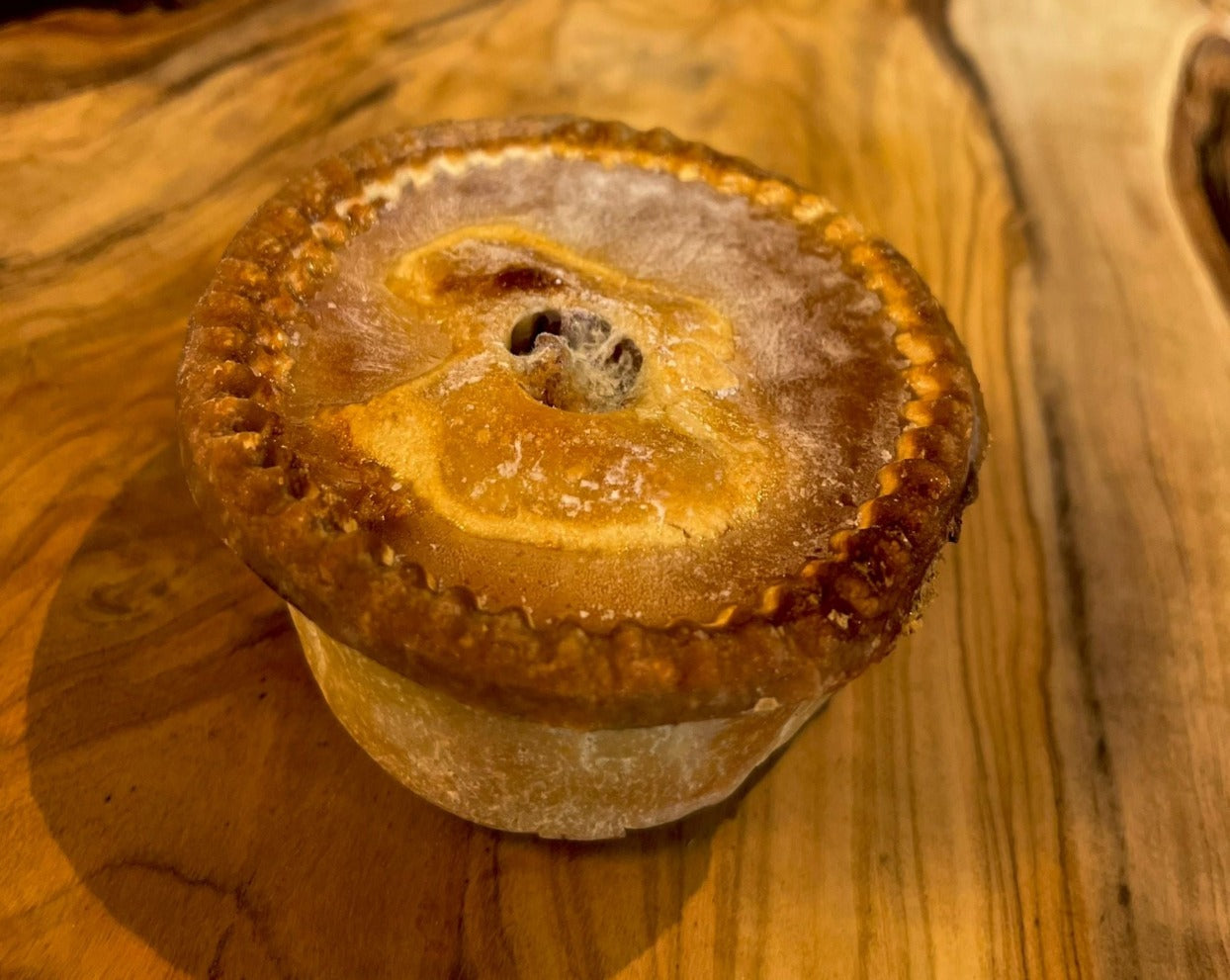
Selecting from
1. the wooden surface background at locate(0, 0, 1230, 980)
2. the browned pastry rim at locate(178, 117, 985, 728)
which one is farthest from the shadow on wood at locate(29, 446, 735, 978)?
the browned pastry rim at locate(178, 117, 985, 728)

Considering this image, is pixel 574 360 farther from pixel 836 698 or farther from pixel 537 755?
pixel 836 698

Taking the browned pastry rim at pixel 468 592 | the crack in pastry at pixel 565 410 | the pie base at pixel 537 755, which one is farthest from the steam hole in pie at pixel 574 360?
the pie base at pixel 537 755

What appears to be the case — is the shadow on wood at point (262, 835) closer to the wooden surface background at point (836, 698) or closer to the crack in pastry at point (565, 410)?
the wooden surface background at point (836, 698)

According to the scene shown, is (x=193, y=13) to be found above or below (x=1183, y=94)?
above

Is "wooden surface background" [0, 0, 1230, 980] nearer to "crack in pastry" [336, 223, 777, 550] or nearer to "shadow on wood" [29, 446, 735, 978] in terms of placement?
"shadow on wood" [29, 446, 735, 978]

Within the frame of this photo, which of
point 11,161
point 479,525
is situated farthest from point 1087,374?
point 11,161

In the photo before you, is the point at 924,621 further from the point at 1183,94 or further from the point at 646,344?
the point at 1183,94
